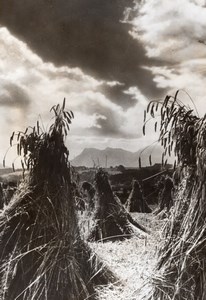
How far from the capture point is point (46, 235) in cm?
441

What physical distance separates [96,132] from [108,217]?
2.44 m

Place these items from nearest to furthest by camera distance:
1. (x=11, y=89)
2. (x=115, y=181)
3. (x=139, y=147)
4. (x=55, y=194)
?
(x=55, y=194), (x=11, y=89), (x=139, y=147), (x=115, y=181)

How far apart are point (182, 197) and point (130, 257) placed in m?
3.46

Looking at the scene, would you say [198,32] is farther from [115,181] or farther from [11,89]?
[115,181]

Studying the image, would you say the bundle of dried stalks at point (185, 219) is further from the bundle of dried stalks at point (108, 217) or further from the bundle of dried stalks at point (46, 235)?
the bundle of dried stalks at point (108, 217)

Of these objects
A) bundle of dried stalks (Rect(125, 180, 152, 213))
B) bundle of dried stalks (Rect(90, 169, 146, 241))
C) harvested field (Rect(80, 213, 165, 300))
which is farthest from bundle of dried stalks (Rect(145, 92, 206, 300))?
bundle of dried stalks (Rect(125, 180, 152, 213))

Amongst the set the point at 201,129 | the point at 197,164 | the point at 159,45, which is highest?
the point at 159,45

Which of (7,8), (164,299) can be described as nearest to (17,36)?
(7,8)

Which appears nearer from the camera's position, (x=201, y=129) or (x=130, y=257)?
(x=201, y=129)

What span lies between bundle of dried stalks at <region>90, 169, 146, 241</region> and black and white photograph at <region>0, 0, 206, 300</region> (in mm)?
44

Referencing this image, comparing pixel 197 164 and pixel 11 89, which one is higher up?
pixel 11 89

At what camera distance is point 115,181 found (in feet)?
Answer: 55.3

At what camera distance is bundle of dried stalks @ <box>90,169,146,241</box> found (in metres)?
8.60

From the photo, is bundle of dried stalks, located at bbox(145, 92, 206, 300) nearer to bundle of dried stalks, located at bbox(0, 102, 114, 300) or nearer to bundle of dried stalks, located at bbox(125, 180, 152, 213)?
bundle of dried stalks, located at bbox(0, 102, 114, 300)
